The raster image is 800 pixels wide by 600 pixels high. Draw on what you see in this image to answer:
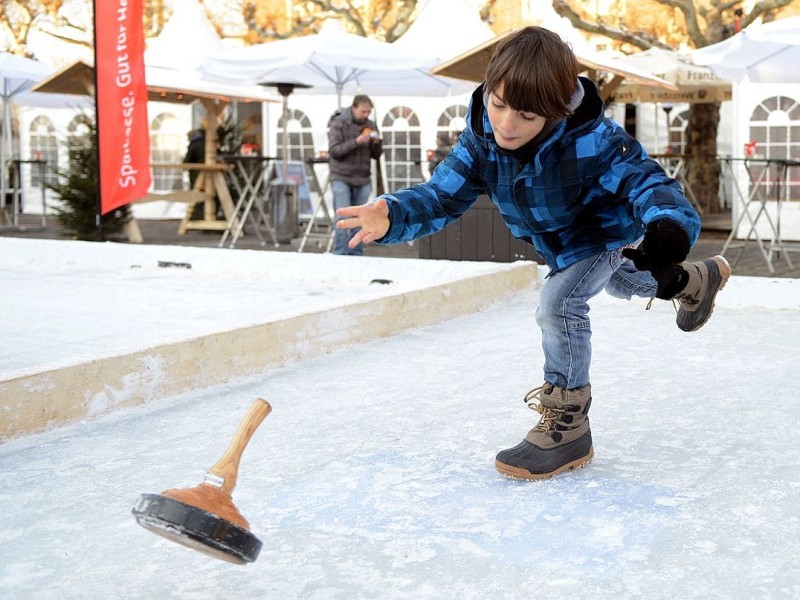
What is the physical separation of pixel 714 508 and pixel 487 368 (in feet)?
6.40

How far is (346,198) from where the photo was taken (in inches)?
399

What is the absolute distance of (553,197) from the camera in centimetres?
276

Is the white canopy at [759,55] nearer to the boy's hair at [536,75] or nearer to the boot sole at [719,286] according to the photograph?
the boot sole at [719,286]

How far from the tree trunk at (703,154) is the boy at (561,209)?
1266 centimetres

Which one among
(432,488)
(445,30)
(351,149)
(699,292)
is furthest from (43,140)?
(699,292)

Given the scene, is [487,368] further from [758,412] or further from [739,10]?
[739,10]

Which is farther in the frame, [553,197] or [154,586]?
[553,197]

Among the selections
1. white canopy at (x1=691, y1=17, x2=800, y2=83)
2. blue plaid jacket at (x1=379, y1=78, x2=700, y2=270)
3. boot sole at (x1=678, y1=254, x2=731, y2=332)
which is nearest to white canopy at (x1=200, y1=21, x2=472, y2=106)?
white canopy at (x1=691, y1=17, x2=800, y2=83)

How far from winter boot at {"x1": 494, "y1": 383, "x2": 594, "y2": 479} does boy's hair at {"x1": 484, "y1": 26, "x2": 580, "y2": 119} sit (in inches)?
33.5

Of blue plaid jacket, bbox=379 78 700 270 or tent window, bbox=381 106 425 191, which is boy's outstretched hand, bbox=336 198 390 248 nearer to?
blue plaid jacket, bbox=379 78 700 270

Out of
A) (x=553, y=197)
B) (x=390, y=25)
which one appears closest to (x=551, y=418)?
(x=553, y=197)

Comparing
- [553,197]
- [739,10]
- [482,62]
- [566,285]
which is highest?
[739,10]

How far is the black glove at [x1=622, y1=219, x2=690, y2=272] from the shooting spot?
2.34m

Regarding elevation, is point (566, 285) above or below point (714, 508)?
above
